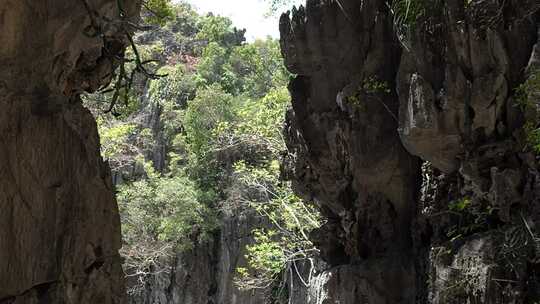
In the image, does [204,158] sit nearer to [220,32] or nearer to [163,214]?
[163,214]

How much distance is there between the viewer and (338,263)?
11.3 metres

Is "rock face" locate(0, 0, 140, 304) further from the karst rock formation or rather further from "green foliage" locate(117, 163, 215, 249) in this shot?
"green foliage" locate(117, 163, 215, 249)

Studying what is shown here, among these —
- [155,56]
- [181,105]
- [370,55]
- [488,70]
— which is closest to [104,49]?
[488,70]

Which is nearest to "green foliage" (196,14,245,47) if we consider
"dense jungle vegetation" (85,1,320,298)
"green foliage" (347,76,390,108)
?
"dense jungle vegetation" (85,1,320,298)

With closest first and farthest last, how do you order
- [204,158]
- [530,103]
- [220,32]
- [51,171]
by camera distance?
[51,171]
[530,103]
[204,158]
[220,32]

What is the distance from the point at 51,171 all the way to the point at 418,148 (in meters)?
6.06

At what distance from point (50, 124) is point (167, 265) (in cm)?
1547

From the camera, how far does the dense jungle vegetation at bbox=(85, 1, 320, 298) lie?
50.4 ft

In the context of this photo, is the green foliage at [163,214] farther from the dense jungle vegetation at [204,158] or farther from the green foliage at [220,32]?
the green foliage at [220,32]

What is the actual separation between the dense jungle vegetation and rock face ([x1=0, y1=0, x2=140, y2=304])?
7.37 m

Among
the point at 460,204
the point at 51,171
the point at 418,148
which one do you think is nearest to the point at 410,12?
the point at 418,148

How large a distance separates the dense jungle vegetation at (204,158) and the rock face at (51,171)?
7.37m

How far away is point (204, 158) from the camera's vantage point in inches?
803

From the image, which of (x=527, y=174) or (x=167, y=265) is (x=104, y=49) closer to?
(x=527, y=174)
